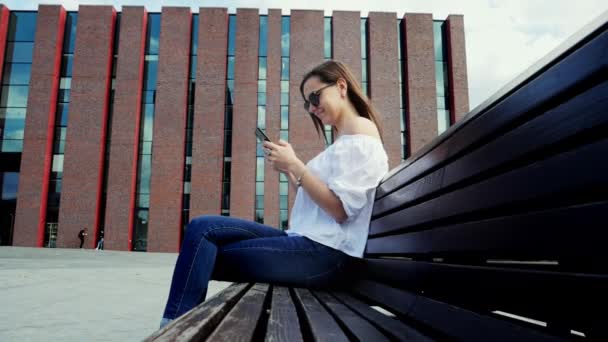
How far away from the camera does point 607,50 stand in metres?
0.78

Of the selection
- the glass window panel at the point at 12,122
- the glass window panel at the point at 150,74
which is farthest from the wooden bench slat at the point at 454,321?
the glass window panel at the point at 12,122

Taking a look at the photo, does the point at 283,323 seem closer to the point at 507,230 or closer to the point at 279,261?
the point at 507,230

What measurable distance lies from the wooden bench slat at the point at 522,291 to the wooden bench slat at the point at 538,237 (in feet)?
0.13

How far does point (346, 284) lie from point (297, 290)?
18.7 inches

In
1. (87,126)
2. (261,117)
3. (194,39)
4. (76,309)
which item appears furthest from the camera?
(194,39)

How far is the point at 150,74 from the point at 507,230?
26.6m

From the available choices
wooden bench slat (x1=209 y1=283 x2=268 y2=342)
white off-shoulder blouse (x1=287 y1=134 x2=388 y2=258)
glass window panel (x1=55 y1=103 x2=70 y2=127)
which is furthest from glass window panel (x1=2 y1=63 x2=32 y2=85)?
wooden bench slat (x1=209 y1=283 x2=268 y2=342)

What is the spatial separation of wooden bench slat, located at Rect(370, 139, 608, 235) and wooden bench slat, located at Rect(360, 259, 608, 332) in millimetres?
160

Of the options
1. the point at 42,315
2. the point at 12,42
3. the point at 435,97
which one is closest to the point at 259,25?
the point at 435,97

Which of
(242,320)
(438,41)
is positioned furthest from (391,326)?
(438,41)

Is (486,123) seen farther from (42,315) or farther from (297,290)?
(42,315)

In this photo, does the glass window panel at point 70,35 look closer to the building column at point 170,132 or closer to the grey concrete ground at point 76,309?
the building column at point 170,132

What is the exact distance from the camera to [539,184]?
3.03ft

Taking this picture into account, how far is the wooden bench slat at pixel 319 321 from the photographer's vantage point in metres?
1.26
